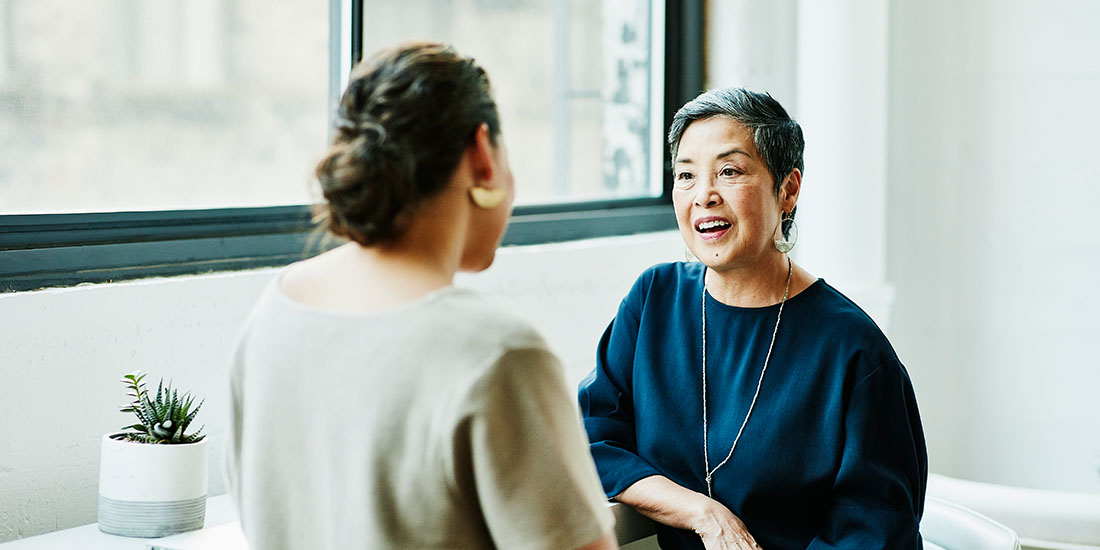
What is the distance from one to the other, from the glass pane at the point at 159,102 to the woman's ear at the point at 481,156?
1185mm

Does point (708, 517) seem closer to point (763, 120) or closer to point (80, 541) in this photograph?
point (763, 120)

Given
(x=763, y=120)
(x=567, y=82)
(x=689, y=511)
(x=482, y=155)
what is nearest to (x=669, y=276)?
(x=763, y=120)

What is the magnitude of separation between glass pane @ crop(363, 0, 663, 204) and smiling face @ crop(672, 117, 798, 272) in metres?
1.04

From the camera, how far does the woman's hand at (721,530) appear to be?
161 cm

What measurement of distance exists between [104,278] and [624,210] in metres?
1.65

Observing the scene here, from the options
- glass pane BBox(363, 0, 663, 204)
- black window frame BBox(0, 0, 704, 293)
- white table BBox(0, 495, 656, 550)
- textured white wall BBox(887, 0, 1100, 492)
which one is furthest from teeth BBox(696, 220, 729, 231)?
textured white wall BBox(887, 0, 1100, 492)

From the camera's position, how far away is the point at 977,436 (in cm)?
345

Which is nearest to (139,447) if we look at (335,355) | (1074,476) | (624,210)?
(335,355)

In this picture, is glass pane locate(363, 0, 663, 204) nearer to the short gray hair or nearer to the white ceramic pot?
the short gray hair

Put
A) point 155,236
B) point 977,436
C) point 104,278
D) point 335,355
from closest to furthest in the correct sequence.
A: point 335,355, point 104,278, point 155,236, point 977,436

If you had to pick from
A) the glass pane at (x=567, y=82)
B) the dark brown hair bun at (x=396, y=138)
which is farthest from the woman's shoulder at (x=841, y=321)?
the glass pane at (x=567, y=82)

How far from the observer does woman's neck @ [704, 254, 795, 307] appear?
1.75 m

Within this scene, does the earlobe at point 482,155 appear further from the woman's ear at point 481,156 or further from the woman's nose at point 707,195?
the woman's nose at point 707,195

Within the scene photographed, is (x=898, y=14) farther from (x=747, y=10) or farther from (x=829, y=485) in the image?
(x=829, y=485)
